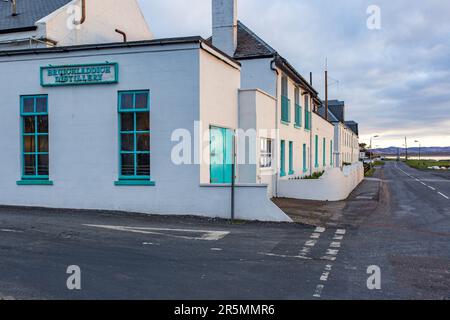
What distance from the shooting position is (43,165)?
13547mm

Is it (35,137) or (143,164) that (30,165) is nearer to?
(35,137)

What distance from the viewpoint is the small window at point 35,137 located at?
13.5 m

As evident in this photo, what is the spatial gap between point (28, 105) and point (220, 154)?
19.6ft

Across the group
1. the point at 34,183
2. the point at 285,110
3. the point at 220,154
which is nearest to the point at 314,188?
the point at 285,110

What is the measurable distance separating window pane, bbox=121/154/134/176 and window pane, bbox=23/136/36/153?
9.72 ft

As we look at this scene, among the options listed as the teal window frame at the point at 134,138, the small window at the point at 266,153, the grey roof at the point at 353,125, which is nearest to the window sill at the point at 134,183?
the teal window frame at the point at 134,138

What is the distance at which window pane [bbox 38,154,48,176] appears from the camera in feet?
44.3

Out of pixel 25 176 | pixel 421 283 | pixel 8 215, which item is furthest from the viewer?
pixel 25 176

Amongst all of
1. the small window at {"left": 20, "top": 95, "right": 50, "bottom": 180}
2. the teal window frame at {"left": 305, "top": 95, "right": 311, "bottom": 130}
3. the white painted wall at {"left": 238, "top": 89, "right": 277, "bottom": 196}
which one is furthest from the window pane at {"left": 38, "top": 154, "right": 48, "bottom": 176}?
the teal window frame at {"left": 305, "top": 95, "right": 311, "bottom": 130}

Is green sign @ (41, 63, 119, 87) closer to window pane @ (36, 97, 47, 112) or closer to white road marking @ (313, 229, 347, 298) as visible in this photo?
window pane @ (36, 97, 47, 112)
